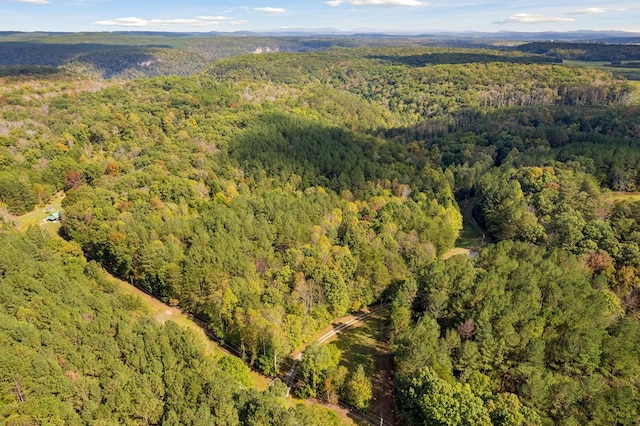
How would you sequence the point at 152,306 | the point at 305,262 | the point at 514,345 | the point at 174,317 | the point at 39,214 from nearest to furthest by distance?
the point at 514,345 → the point at 174,317 → the point at 305,262 → the point at 152,306 → the point at 39,214

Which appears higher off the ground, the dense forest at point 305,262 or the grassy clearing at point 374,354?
the dense forest at point 305,262

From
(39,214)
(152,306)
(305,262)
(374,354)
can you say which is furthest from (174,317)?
(39,214)

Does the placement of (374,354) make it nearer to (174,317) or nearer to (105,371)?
(174,317)

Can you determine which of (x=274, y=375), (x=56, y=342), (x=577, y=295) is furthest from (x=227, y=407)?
(x=577, y=295)

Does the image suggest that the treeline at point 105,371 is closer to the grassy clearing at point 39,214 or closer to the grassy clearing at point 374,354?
the grassy clearing at point 374,354

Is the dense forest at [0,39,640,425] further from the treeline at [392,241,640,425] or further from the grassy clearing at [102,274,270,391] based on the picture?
the grassy clearing at [102,274,270,391]

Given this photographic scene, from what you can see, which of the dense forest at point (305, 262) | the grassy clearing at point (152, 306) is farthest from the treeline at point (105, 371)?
the grassy clearing at point (152, 306)
